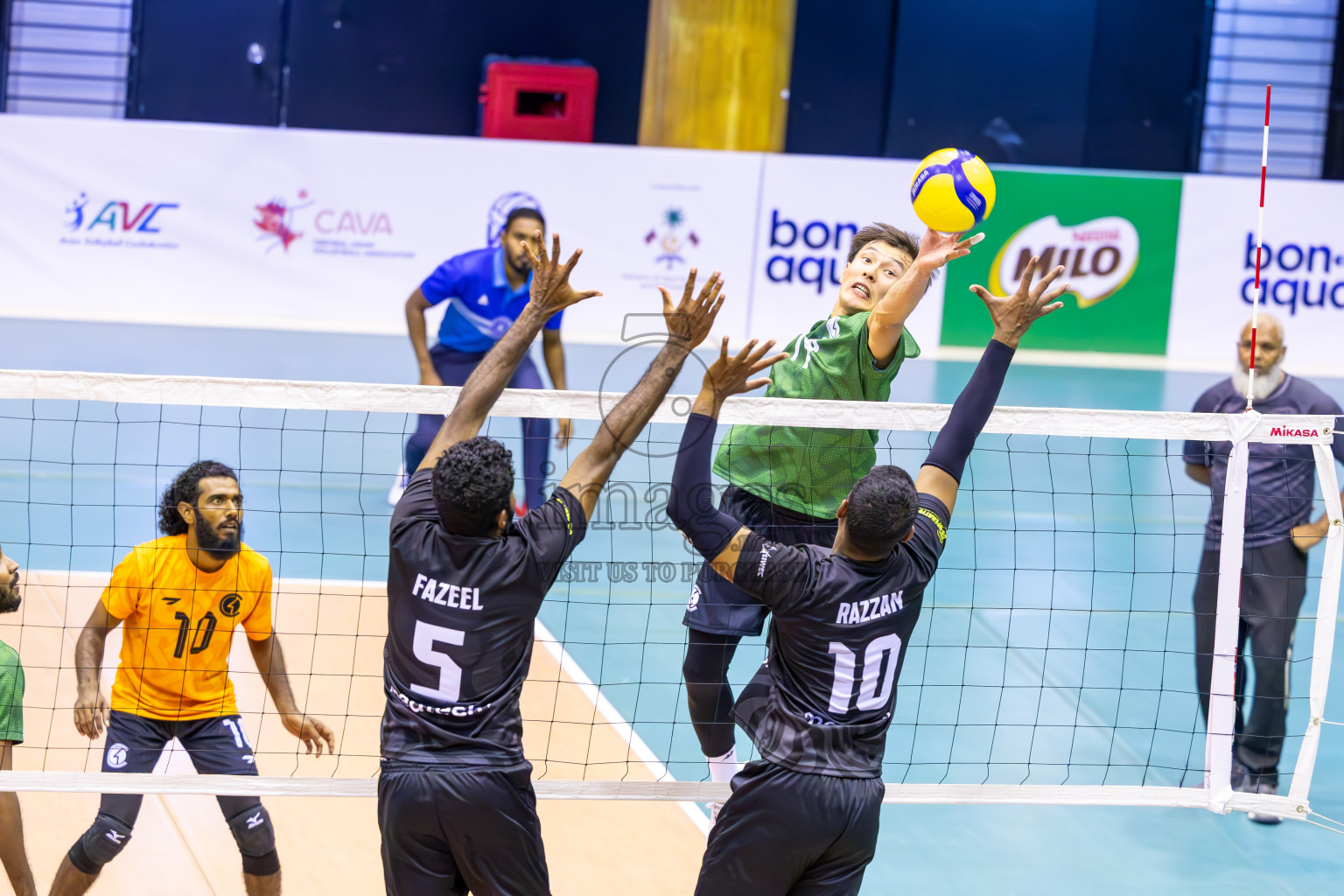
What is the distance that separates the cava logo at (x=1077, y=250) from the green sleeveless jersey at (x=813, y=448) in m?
10.2

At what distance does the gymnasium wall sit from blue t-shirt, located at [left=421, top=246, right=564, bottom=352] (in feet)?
18.6

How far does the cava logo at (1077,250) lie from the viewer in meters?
13.8

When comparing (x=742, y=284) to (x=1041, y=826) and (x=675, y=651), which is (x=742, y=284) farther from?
(x=1041, y=826)

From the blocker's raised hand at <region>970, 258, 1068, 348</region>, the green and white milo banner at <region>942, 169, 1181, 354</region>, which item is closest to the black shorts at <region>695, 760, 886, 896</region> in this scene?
the blocker's raised hand at <region>970, 258, 1068, 348</region>

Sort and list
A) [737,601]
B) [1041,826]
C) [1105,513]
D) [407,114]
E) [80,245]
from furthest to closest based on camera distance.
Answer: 1. [407,114]
2. [80,245]
3. [1105,513]
4. [1041,826]
5. [737,601]

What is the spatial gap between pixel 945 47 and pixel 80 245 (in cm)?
1117

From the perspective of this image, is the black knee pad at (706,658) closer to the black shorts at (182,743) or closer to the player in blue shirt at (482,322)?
the black shorts at (182,743)

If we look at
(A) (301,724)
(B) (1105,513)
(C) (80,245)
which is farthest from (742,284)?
(A) (301,724)

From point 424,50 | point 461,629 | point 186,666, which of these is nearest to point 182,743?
point 186,666

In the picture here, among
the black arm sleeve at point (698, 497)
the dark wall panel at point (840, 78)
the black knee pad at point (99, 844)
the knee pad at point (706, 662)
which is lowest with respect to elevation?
the black knee pad at point (99, 844)

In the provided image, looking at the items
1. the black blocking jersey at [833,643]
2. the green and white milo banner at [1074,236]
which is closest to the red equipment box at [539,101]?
the green and white milo banner at [1074,236]

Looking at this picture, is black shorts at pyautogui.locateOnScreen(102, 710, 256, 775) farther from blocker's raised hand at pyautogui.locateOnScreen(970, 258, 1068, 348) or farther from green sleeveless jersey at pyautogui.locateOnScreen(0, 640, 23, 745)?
blocker's raised hand at pyautogui.locateOnScreen(970, 258, 1068, 348)

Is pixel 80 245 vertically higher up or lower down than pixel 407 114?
lower down

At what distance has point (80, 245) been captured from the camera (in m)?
12.8
